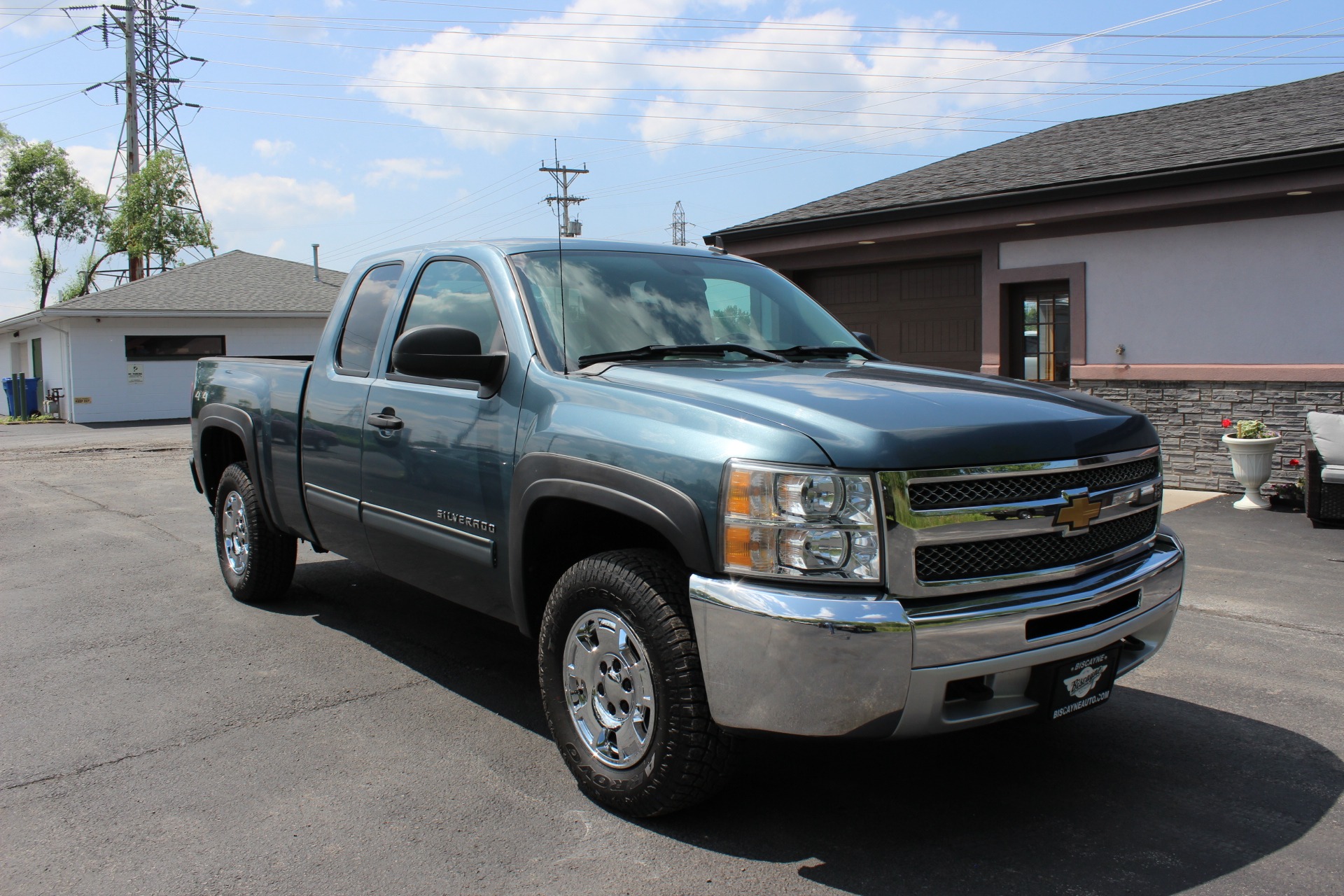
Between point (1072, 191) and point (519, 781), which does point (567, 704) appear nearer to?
point (519, 781)

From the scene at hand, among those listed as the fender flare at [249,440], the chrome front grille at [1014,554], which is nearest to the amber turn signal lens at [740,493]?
the chrome front grille at [1014,554]

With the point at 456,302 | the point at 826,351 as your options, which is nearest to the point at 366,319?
the point at 456,302

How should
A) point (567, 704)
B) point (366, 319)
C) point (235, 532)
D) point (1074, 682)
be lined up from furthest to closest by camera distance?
point (235, 532) → point (366, 319) → point (567, 704) → point (1074, 682)

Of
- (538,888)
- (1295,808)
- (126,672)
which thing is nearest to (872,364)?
(1295,808)

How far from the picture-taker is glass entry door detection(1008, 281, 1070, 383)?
1264 centimetres

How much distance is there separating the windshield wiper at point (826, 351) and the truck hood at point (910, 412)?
1.51 feet

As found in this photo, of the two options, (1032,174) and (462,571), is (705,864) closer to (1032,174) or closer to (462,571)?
(462,571)

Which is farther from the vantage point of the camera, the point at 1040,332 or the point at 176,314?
the point at 176,314

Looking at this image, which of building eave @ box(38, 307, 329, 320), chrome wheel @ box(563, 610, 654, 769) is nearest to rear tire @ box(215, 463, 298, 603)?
chrome wheel @ box(563, 610, 654, 769)

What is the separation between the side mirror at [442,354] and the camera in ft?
12.7

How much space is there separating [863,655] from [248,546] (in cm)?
449

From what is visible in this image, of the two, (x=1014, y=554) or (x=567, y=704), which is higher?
(x=1014, y=554)

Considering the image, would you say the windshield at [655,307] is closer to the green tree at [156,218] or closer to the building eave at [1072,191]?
the building eave at [1072,191]

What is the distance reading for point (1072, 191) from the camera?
1157 cm
